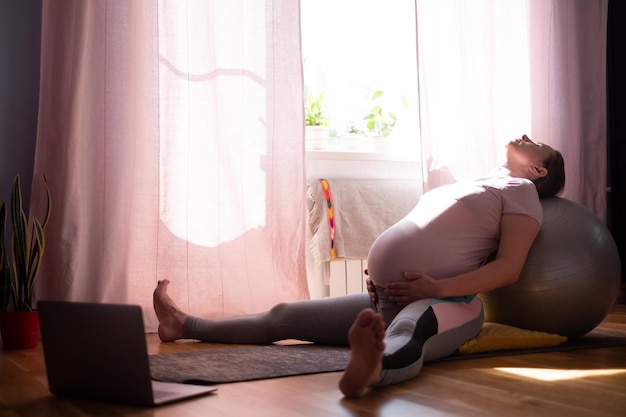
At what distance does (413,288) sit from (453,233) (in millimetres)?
233

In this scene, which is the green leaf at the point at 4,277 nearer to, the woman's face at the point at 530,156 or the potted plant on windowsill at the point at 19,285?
the potted plant on windowsill at the point at 19,285

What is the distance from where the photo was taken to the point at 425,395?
1646 mm

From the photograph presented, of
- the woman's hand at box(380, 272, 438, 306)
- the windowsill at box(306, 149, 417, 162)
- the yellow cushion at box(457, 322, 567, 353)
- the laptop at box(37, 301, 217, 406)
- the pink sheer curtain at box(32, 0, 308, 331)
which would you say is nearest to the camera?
the laptop at box(37, 301, 217, 406)

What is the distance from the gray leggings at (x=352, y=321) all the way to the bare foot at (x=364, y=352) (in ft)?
0.35

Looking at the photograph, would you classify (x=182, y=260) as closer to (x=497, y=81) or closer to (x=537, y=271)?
(x=537, y=271)

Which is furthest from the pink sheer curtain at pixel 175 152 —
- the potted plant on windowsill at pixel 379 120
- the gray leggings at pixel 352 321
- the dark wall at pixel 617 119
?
the dark wall at pixel 617 119

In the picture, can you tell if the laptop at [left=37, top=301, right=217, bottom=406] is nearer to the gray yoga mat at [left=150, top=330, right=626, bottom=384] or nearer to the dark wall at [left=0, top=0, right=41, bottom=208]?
the gray yoga mat at [left=150, top=330, right=626, bottom=384]

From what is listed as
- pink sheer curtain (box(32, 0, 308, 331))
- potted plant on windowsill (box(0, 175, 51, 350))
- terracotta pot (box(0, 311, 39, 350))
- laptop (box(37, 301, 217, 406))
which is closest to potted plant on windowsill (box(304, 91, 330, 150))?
pink sheer curtain (box(32, 0, 308, 331))

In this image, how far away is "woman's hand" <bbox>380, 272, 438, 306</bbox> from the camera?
6.89ft

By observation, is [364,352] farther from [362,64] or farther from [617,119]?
[617,119]

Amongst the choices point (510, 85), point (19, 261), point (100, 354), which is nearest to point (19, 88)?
point (19, 261)

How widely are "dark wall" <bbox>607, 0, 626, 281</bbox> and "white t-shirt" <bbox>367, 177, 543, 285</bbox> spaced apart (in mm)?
2257

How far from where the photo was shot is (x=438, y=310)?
80.1 inches

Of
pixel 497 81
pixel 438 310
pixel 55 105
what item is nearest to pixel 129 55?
pixel 55 105
